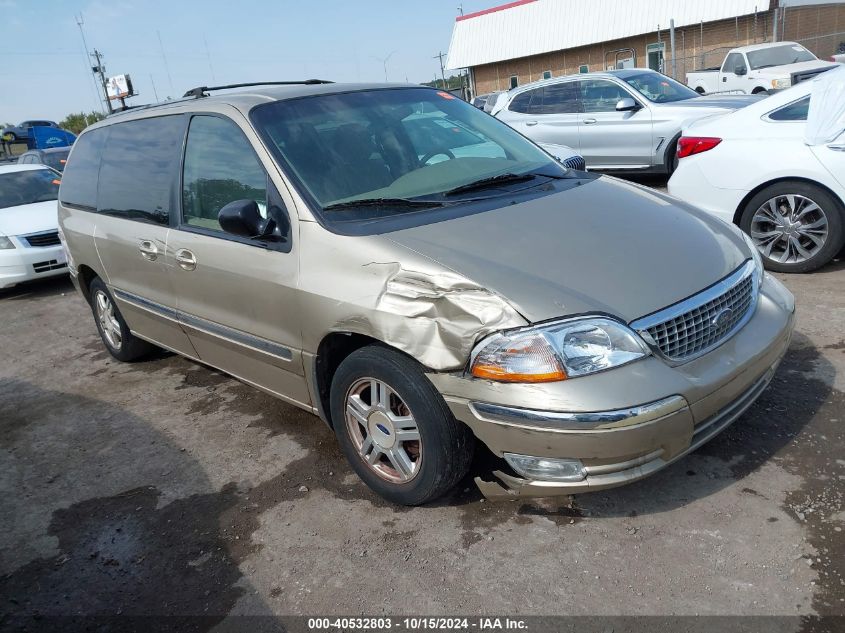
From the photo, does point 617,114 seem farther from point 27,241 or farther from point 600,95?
point 27,241

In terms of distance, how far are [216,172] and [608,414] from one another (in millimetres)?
2430

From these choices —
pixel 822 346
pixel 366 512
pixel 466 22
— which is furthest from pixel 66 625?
pixel 466 22

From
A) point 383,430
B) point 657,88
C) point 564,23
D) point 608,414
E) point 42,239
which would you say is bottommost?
point 383,430

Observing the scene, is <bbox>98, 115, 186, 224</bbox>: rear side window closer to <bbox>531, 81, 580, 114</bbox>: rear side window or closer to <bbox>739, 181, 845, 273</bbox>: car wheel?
<bbox>739, 181, 845, 273</bbox>: car wheel

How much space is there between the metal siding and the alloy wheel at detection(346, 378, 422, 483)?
31765mm

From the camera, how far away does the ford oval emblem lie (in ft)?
8.70

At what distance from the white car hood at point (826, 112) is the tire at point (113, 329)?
5.27 m

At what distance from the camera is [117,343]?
5.34 m

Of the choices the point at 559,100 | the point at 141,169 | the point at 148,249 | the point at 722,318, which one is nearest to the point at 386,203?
the point at 722,318

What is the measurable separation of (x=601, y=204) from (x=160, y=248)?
2492mm

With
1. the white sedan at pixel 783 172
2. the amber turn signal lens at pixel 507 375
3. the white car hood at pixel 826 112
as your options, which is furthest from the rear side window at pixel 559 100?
the amber turn signal lens at pixel 507 375

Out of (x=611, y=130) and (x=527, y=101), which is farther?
(x=527, y=101)

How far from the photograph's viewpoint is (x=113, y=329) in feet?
17.4

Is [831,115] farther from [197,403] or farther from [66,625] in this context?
[66,625]
